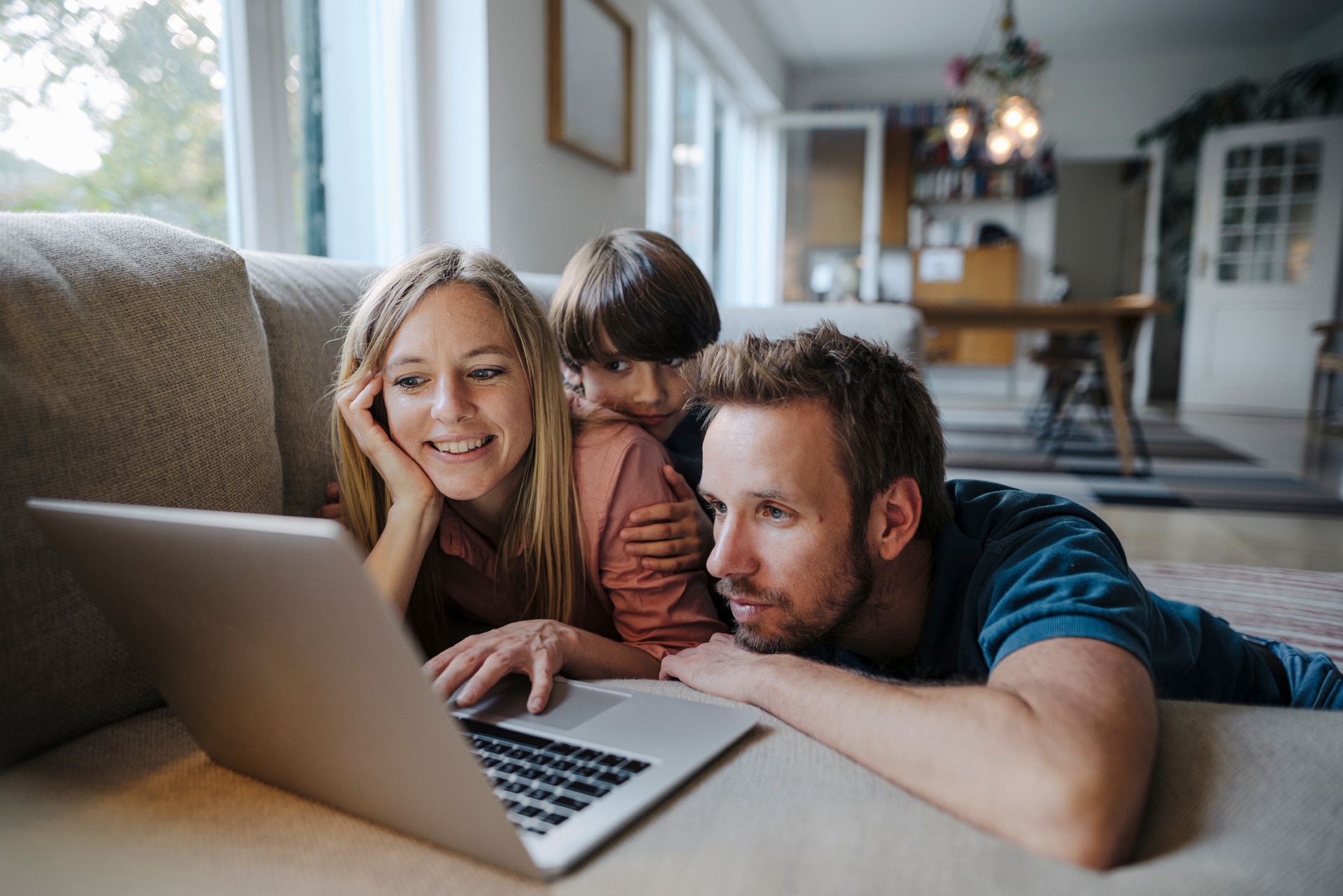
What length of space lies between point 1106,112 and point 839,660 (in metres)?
7.92

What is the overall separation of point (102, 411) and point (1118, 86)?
8.43 m

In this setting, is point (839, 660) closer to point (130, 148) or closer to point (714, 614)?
point (714, 614)

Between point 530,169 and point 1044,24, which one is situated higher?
point 1044,24

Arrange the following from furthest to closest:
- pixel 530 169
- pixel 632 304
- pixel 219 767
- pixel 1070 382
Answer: pixel 1070 382
pixel 530 169
pixel 632 304
pixel 219 767

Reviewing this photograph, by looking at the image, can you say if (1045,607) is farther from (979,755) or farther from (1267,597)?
(1267,597)

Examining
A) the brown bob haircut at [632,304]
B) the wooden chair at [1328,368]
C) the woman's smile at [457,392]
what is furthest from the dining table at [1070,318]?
the woman's smile at [457,392]

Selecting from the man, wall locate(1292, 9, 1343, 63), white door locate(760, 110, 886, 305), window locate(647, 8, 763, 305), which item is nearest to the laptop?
the man

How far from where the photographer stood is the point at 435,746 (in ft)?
1.81

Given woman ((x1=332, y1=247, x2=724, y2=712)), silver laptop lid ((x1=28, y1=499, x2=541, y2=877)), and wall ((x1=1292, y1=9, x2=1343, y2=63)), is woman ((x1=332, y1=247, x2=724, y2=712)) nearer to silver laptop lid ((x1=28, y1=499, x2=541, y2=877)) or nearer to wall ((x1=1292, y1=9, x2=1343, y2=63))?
silver laptop lid ((x1=28, y1=499, x2=541, y2=877))

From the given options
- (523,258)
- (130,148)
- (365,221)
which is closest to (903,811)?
(130,148)

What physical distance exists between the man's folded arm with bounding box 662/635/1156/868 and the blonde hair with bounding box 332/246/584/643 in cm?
44

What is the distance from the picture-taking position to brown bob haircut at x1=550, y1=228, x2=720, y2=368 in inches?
55.6

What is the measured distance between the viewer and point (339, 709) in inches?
23.7

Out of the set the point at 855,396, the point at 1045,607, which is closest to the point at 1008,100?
the point at 855,396
